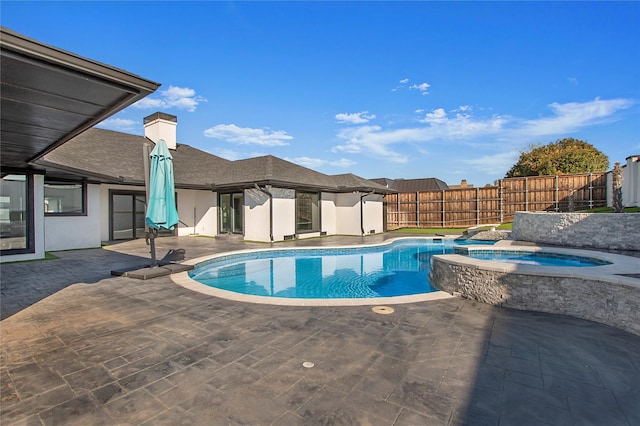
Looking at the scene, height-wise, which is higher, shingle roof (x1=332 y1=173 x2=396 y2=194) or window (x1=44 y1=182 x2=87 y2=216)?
shingle roof (x1=332 y1=173 x2=396 y2=194)

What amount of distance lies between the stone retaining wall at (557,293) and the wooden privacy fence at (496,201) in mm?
16471

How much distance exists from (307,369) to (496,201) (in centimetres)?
2205

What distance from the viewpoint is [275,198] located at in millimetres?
15266

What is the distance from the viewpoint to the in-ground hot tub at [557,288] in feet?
15.0

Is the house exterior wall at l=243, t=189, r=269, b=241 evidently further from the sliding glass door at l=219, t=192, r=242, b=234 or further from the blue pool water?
the blue pool water

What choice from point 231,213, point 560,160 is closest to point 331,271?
point 231,213

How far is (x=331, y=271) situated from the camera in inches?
394

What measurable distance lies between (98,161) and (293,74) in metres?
10.6

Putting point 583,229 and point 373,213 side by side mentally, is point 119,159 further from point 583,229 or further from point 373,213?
point 583,229

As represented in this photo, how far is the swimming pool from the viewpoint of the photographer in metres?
7.73

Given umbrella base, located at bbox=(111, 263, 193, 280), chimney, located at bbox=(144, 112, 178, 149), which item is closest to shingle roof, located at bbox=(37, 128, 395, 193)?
chimney, located at bbox=(144, 112, 178, 149)

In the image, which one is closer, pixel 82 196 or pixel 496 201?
pixel 82 196

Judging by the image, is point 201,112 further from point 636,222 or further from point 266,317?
point 636,222

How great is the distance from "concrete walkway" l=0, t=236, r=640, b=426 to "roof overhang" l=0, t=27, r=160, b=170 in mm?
3021
